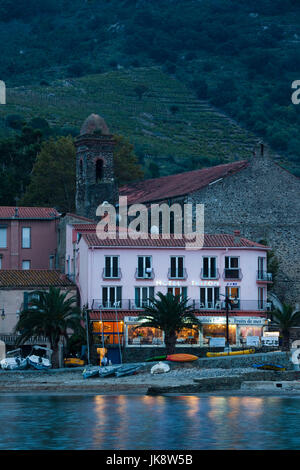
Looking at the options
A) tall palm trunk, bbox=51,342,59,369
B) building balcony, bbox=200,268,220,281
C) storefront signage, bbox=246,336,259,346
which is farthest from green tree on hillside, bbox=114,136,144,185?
tall palm trunk, bbox=51,342,59,369

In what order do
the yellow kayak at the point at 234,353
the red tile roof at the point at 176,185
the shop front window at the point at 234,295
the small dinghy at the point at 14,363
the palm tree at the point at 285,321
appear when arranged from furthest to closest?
the red tile roof at the point at 176,185 → the shop front window at the point at 234,295 → the palm tree at the point at 285,321 → the yellow kayak at the point at 234,353 → the small dinghy at the point at 14,363

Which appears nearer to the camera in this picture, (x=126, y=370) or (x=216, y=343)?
(x=126, y=370)

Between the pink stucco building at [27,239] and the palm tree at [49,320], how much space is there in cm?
2228

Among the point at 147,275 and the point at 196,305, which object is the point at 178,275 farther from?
the point at 196,305

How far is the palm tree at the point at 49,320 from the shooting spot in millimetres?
77562

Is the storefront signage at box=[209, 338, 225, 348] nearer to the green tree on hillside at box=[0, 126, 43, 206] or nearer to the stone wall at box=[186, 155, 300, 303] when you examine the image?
the stone wall at box=[186, 155, 300, 303]

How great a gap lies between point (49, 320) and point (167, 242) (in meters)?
14.8

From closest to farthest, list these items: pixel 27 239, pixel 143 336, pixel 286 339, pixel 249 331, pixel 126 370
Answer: pixel 126 370 → pixel 143 336 → pixel 286 339 → pixel 249 331 → pixel 27 239

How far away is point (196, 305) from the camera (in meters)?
86.1

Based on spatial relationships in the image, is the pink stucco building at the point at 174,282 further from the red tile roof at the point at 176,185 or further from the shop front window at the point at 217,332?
the red tile roof at the point at 176,185

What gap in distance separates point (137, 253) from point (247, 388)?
59.1 ft

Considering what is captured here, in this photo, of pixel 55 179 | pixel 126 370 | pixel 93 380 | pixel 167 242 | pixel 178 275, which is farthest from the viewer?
pixel 55 179

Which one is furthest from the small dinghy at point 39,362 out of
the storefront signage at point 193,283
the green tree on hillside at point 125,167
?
the green tree on hillside at point 125,167

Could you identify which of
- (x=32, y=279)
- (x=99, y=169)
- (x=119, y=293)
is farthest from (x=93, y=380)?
(x=99, y=169)
